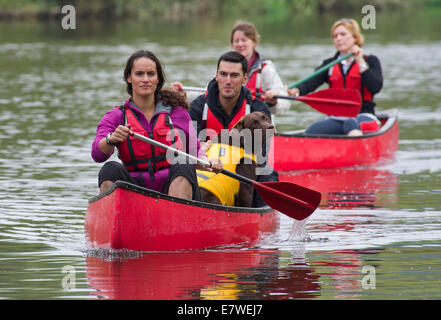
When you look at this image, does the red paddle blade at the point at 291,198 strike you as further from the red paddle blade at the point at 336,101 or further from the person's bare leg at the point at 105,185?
the red paddle blade at the point at 336,101

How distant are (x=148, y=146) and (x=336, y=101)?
4793mm

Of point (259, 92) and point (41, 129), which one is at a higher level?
point (259, 92)

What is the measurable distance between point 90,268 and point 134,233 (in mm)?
381

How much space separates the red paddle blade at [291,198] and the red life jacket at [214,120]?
847 millimetres

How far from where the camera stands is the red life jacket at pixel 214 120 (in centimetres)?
795

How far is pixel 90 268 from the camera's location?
257 inches

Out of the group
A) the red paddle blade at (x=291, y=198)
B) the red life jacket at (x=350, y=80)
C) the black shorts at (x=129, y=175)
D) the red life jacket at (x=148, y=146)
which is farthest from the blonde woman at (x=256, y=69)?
the black shorts at (x=129, y=175)

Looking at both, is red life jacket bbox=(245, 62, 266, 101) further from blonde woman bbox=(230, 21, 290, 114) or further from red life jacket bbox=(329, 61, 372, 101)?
red life jacket bbox=(329, 61, 372, 101)

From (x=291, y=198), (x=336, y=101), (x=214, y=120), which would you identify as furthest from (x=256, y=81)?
(x=291, y=198)
